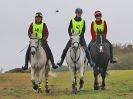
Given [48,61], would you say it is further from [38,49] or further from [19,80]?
[19,80]

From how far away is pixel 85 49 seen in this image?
88.6ft

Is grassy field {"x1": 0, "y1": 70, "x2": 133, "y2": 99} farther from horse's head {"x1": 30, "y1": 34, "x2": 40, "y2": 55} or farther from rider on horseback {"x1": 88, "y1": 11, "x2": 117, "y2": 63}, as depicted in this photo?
rider on horseback {"x1": 88, "y1": 11, "x2": 117, "y2": 63}

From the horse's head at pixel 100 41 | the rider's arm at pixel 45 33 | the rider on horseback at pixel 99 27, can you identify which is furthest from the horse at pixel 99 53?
the rider's arm at pixel 45 33

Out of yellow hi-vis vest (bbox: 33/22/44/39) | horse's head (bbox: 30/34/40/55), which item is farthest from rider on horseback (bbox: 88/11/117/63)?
horse's head (bbox: 30/34/40/55)

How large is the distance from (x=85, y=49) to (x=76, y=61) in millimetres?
924

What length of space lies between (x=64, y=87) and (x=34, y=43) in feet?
23.1

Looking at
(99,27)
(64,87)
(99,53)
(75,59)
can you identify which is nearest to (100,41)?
(99,53)

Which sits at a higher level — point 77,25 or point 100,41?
point 77,25

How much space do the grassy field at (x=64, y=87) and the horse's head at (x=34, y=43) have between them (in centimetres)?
170

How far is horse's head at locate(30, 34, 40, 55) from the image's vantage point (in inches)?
1012

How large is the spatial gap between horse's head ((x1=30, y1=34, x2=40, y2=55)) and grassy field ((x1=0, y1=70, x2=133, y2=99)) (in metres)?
1.70

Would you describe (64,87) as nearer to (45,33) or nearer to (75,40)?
(45,33)

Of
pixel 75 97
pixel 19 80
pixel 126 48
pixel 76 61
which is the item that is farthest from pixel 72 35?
pixel 126 48

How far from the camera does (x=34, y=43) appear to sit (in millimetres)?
25906
